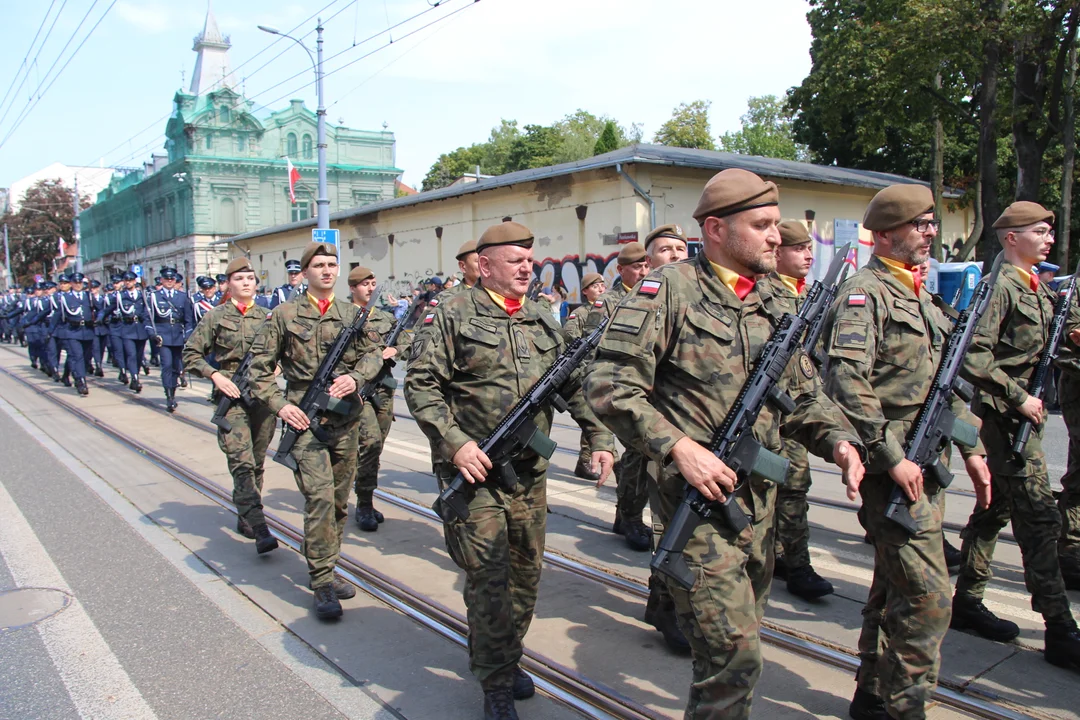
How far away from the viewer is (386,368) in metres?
6.05

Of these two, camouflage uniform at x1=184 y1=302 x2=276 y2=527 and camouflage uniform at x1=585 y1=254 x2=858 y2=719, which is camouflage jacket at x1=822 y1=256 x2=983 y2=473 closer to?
camouflage uniform at x1=585 y1=254 x2=858 y2=719

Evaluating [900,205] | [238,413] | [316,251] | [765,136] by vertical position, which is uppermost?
[765,136]

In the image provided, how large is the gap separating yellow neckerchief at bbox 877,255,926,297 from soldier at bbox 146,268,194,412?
12143 millimetres

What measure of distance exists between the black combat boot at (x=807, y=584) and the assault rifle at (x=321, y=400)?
278 cm

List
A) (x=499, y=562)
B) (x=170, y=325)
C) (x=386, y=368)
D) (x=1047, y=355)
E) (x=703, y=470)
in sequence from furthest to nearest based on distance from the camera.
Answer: (x=170, y=325)
(x=386, y=368)
(x=1047, y=355)
(x=499, y=562)
(x=703, y=470)

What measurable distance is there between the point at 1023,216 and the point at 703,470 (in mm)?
2887

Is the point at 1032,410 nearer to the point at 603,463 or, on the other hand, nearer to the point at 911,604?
the point at 911,604

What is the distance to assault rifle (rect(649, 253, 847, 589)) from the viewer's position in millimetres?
2646

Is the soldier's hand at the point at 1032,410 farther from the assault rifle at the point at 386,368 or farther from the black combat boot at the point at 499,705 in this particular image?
the assault rifle at the point at 386,368

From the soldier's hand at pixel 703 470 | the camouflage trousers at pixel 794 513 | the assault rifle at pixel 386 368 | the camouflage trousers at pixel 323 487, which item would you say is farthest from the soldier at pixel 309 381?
the soldier's hand at pixel 703 470

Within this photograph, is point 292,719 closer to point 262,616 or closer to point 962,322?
point 262,616

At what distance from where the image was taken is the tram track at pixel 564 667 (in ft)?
11.7

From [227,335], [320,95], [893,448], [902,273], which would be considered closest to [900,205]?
[902,273]

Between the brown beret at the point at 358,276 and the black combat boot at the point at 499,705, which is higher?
the brown beret at the point at 358,276
